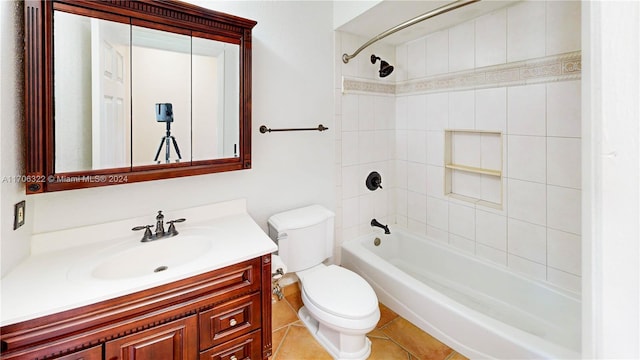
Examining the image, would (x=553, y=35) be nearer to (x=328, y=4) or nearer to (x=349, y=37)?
(x=349, y=37)

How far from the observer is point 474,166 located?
7.52 feet

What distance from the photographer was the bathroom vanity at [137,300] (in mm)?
1016

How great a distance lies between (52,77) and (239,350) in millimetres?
1453

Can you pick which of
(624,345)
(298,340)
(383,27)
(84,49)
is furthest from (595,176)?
(383,27)

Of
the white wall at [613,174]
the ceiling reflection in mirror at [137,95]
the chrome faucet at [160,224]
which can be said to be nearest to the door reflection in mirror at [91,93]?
the ceiling reflection in mirror at [137,95]

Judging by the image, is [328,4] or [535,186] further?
[328,4]

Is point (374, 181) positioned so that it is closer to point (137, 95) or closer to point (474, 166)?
point (474, 166)

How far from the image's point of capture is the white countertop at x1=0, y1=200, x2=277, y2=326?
1027 mm

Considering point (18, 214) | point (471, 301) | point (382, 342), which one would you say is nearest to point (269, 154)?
point (18, 214)

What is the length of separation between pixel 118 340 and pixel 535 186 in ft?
7.66

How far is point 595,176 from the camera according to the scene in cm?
29

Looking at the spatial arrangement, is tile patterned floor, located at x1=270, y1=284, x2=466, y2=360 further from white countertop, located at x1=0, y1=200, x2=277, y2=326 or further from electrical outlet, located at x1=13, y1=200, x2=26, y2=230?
electrical outlet, located at x1=13, y1=200, x2=26, y2=230

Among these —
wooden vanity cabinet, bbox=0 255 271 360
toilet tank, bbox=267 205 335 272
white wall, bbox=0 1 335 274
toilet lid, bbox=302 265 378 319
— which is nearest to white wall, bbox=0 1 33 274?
white wall, bbox=0 1 335 274

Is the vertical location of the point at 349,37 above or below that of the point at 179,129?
above
